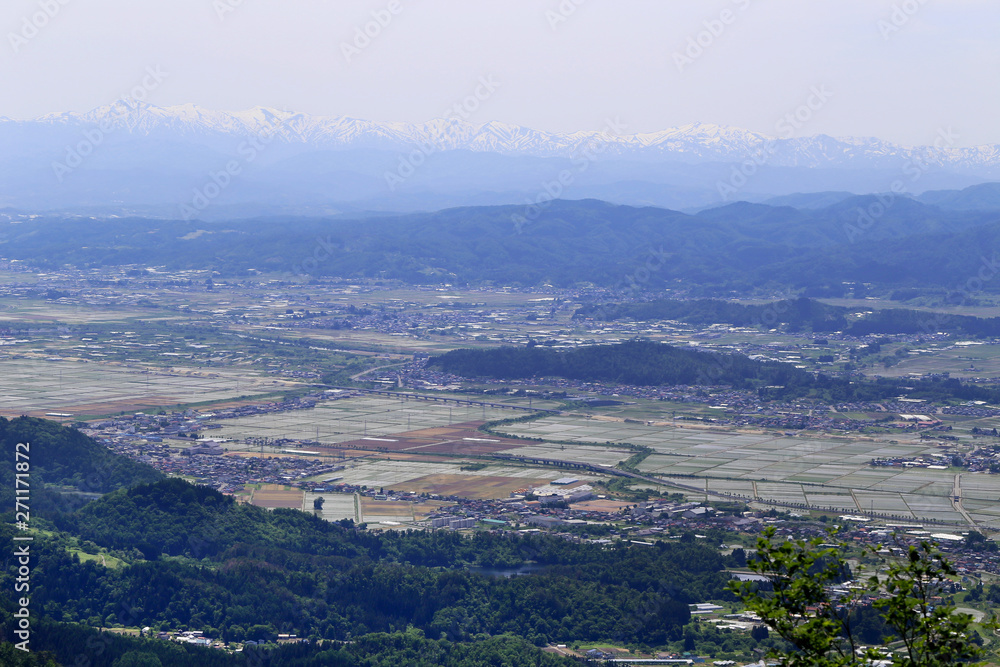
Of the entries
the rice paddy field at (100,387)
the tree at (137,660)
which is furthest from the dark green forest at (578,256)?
the tree at (137,660)

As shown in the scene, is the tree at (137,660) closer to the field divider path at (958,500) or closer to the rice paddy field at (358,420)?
the field divider path at (958,500)

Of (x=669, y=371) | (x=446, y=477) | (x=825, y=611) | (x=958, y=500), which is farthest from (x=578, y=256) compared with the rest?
(x=825, y=611)

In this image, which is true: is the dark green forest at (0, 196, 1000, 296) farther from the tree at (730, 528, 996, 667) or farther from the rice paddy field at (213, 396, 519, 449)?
the tree at (730, 528, 996, 667)

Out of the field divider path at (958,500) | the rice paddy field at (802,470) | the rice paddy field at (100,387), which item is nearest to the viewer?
the field divider path at (958,500)

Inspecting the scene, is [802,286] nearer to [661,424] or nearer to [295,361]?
[295,361]

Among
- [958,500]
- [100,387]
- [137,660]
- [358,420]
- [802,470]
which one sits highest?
[100,387]

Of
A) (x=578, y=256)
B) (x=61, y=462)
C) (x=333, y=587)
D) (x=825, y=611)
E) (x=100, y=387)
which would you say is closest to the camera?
(x=825, y=611)

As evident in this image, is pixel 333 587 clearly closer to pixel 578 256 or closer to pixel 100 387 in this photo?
pixel 100 387
